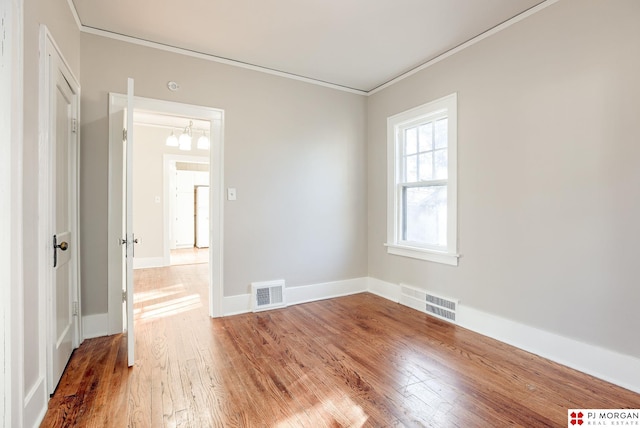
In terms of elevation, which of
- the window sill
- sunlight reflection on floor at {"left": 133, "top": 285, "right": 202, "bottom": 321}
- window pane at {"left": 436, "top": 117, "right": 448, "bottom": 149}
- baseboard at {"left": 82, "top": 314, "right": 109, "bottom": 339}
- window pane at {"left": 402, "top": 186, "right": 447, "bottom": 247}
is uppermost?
window pane at {"left": 436, "top": 117, "right": 448, "bottom": 149}

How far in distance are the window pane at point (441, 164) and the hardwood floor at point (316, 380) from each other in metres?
1.49

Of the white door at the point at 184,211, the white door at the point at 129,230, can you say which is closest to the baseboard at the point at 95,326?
the white door at the point at 129,230

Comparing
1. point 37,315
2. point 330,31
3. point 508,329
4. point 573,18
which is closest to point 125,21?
point 330,31

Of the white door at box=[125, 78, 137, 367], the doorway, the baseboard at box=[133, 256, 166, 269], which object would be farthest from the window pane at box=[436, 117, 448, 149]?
the doorway

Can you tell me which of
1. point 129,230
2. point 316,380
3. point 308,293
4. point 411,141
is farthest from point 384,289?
point 129,230

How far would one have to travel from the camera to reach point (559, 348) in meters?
2.32

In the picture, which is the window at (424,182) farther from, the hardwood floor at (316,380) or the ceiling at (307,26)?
the hardwood floor at (316,380)

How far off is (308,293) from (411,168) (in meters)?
1.93

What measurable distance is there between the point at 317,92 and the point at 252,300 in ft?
8.44

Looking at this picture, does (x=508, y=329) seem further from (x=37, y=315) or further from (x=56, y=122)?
(x=56, y=122)

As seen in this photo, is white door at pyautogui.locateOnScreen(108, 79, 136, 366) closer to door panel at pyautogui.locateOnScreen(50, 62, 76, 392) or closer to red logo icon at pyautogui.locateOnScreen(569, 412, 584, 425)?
door panel at pyautogui.locateOnScreen(50, 62, 76, 392)

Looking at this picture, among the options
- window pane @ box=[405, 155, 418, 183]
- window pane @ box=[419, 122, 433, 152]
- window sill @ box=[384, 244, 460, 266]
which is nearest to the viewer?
window sill @ box=[384, 244, 460, 266]

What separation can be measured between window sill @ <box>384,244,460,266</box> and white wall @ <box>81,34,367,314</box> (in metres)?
0.55

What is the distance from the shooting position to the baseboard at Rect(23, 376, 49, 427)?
1.53m
